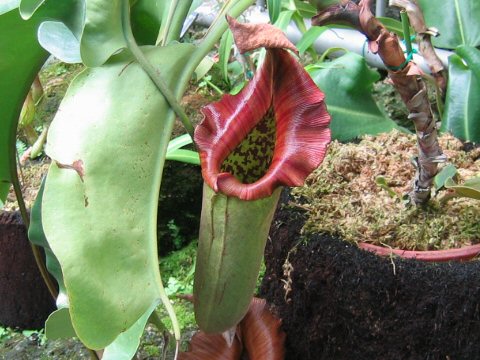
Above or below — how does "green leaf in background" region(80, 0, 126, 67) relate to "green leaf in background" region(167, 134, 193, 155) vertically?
above

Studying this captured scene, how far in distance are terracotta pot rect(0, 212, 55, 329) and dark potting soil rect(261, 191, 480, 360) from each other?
737 millimetres

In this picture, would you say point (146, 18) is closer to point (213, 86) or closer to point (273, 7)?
point (273, 7)

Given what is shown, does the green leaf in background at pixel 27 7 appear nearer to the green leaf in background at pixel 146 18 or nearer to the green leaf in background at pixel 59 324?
the green leaf in background at pixel 146 18

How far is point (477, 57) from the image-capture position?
124 cm

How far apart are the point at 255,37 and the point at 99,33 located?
0.52ft

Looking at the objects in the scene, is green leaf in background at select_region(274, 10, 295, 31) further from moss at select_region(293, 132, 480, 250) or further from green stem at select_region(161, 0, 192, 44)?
green stem at select_region(161, 0, 192, 44)

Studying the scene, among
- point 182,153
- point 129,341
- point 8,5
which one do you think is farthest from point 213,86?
point 129,341

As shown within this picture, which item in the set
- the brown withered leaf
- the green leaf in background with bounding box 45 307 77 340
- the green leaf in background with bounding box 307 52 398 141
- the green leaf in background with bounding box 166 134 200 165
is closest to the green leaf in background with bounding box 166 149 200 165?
the green leaf in background with bounding box 166 134 200 165

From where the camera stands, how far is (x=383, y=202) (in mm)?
959

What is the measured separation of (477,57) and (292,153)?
30.8 inches

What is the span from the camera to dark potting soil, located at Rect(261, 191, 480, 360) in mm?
773

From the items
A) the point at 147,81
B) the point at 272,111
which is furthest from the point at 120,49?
the point at 272,111

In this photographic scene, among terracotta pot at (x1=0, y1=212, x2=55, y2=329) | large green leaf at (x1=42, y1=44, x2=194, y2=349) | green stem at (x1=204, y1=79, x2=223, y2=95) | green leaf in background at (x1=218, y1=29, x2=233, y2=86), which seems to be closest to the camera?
large green leaf at (x1=42, y1=44, x2=194, y2=349)

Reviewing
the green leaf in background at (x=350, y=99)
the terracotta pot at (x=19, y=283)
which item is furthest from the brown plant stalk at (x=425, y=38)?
the terracotta pot at (x=19, y=283)
